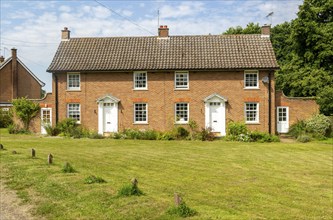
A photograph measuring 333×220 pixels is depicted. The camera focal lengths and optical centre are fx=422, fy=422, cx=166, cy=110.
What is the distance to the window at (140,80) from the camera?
3325 cm

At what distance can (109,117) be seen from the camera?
33375mm

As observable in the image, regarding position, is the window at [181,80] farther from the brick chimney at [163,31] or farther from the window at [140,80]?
the brick chimney at [163,31]

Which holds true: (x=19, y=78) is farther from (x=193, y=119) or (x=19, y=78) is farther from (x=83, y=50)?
(x=193, y=119)

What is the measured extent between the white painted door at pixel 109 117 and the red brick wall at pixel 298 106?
12991mm

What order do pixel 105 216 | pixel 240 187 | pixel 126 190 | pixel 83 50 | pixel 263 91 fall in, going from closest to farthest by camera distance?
pixel 105 216
pixel 126 190
pixel 240 187
pixel 263 91
pixel 83 50

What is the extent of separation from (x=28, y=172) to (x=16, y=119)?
22.7 metres

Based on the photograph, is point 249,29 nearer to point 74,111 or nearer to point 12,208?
point 74,111

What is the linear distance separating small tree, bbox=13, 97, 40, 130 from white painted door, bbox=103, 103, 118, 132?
5.70m

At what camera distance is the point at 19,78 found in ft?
178

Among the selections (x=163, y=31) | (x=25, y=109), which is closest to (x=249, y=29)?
(x=163, y=31)

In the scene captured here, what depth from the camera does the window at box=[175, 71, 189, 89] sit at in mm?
32969

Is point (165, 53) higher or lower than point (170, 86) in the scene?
higher

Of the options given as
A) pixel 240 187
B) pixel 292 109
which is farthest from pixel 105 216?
pixel 292 109

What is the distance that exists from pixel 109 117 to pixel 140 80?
150 inches
